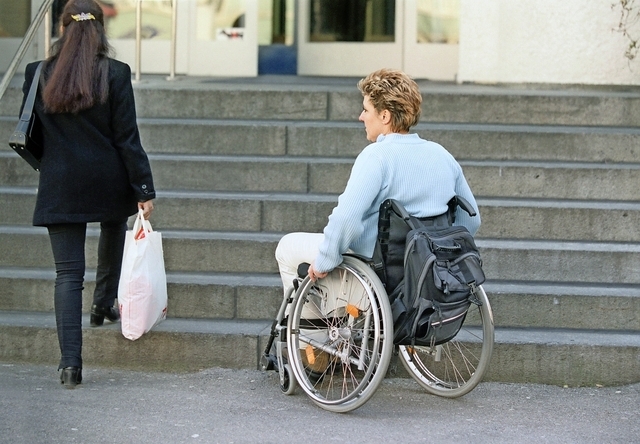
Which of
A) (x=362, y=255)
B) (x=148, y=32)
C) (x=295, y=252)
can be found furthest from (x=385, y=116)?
(x=148, y=32)

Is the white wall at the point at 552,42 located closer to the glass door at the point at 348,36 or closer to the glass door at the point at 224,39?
the glass door at the point at 348,36

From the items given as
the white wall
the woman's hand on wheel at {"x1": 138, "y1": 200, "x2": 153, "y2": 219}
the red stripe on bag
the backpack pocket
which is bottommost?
the backpack pocket

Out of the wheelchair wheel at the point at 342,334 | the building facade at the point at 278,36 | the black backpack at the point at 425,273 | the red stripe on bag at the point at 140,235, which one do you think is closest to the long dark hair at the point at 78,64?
the red stripe on bag at the point at 140,235

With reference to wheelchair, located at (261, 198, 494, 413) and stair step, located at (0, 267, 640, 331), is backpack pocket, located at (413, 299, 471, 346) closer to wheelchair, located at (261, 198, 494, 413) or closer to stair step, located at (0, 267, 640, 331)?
wheelchair, located at (261, 198, 494, 413)

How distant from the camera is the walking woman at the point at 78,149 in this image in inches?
197

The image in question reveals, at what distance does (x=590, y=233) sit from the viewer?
20.4ft

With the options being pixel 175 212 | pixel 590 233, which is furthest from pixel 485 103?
pixel 175 212

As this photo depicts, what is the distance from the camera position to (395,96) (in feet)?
15.3

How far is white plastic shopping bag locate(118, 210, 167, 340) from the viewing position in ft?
16.9

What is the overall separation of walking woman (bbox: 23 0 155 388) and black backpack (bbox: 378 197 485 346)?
50.1 inches

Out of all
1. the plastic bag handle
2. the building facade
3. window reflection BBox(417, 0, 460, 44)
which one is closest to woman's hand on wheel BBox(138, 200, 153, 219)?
the plastic bag handle

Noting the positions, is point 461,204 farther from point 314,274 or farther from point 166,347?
point 166,347

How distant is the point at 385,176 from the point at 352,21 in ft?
19.1

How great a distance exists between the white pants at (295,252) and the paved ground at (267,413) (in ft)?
1.84
